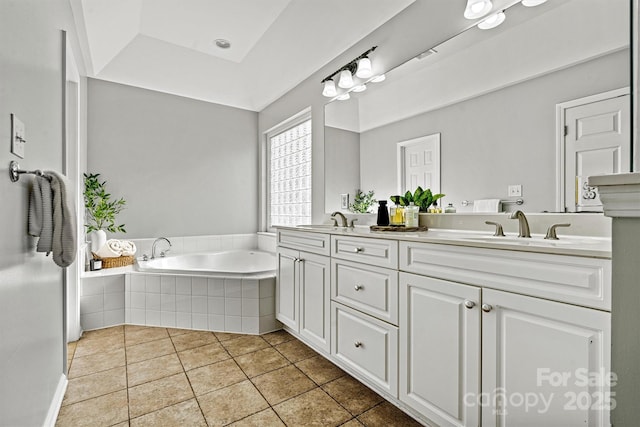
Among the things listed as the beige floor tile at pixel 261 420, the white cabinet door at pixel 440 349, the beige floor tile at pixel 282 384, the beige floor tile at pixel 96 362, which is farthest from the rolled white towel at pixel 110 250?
the white cabinet door at pixel 440 349

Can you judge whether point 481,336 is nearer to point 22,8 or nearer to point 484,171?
point 484,171

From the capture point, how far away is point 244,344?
244 cm

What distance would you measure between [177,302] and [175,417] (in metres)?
1.33

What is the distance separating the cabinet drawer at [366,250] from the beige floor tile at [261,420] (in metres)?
0.88

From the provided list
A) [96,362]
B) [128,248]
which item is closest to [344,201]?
[96,362]

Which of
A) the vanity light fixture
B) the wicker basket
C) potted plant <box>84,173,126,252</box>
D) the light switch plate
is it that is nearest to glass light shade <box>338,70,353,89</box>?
the vanity light fixture

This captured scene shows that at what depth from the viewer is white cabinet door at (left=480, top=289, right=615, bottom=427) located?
934 mm

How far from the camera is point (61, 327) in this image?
176 centimetres

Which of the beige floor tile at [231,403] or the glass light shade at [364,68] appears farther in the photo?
the glass light shade at [364,68]

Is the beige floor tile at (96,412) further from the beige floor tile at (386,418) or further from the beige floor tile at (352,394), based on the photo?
the beige floor tile at (386,418)

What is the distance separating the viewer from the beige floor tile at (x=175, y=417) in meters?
1.53

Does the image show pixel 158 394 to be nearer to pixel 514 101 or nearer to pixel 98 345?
pixel 98 345

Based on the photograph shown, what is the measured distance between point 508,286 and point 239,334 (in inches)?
84.1

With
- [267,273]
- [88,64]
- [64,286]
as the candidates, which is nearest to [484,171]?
[267,273]
